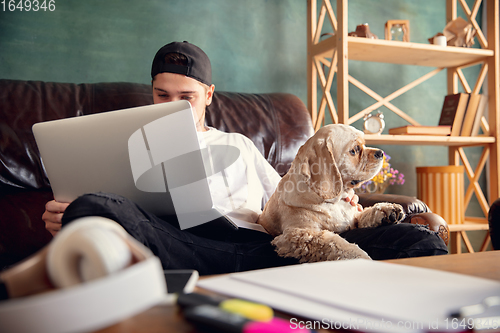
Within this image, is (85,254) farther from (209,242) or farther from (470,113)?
(470,113)

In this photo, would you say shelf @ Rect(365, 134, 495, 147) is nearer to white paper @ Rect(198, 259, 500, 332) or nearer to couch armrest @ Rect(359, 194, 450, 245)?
couch armrest @ Rect(359, 194, 450, 245)

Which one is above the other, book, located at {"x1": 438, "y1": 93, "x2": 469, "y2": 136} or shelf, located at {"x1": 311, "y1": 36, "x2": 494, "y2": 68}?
shelf, located at {"x1": 311, "y1": 36, "x2": 494, "y2": 68}

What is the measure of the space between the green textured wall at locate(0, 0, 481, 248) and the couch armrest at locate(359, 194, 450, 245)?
1276 mm

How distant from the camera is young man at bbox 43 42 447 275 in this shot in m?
0.82

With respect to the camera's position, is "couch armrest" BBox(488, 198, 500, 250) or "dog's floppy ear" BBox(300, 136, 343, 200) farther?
"couch armrest" BBox(488, 198, 500, 250)

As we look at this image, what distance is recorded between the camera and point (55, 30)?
88.6 inches

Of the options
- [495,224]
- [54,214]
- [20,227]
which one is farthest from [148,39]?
[495,224]

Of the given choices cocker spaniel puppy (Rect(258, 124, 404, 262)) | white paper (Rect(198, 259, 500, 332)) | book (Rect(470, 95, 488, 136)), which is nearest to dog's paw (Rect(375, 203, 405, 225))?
cocker spaniel puppy (Rect(258, 124, 404, 262))

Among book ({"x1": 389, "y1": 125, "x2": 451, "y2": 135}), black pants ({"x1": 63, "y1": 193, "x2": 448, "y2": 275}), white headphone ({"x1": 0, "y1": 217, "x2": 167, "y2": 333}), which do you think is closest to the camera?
white headphone ({"x1": 0, "y1": 217, "x2": 167, "y2": 333})

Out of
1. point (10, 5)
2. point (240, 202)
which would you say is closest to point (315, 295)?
point (240, 202)

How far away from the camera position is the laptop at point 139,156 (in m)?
0.88

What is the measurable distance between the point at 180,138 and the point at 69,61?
1819 millimetres

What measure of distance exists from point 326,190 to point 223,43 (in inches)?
67.8

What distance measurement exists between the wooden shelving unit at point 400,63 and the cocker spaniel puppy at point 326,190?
102 centimetres
